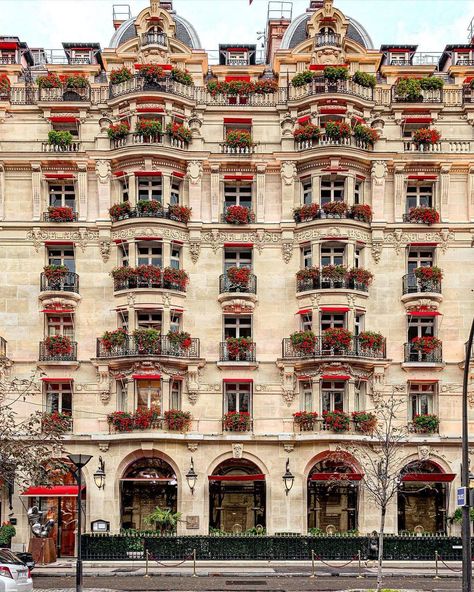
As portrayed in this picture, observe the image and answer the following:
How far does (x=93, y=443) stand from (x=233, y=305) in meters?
9.04

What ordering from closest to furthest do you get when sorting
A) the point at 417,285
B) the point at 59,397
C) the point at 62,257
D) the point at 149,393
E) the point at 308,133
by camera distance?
the point at 149,393, the point at 59,397, the point at 417,285, the point at 308,133, the point at 62,257

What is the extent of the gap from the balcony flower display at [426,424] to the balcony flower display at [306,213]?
1056cm

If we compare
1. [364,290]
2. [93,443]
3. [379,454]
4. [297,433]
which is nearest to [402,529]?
[379,454]

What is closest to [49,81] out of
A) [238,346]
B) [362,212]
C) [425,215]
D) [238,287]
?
[238,287]

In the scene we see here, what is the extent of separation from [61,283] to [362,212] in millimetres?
14548

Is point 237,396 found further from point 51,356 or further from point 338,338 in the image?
point 51,356

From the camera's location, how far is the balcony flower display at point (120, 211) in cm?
4672

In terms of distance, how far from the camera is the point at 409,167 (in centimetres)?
4806

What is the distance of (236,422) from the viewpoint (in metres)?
45.3

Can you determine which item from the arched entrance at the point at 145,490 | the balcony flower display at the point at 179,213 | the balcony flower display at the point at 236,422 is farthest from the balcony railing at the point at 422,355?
the arched entrance at the point at 145,490

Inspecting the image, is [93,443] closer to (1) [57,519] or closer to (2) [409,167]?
(1) [57,519]

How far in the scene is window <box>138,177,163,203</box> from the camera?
47.6m

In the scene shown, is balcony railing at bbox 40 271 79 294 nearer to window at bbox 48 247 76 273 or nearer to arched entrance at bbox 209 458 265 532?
window at bbox 48 247 76 273

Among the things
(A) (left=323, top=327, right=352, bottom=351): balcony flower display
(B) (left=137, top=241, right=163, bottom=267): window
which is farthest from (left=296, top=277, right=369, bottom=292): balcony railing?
(B) (left=137, top=241, right=163, bottom=267): window
